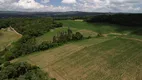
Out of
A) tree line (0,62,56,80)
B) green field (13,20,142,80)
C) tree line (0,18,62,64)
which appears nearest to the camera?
tree line (0,62,56,80)

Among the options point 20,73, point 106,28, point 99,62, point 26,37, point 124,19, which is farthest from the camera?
point 124,19

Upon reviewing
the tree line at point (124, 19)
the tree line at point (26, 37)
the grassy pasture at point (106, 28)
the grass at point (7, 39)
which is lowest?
the grass at point (7, 39)

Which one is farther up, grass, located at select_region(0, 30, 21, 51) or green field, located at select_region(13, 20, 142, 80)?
green field, located at select_region(13, 20, 142, 80)

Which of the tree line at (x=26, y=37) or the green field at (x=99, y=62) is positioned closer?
the green field at (x=99, y=62)

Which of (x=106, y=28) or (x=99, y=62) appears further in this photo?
(x=106, y=28)

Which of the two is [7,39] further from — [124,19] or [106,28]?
[124,19]

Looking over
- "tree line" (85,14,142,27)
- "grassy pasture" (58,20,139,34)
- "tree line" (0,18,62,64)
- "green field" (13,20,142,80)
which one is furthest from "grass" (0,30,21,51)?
"tree line" (85,14,142,27)

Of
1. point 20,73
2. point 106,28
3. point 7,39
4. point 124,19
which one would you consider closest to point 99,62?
point 20,73

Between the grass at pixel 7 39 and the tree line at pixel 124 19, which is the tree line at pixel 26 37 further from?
the tree line at pixel 124 19

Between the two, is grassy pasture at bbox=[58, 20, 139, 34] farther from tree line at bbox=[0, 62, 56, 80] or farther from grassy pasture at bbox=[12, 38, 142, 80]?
tree line at bbox=[0, 62, 56, 80]

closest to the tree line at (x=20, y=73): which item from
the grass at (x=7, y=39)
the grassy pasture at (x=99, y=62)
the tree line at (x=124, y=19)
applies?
the grassy pasture at (x=99, y=62)

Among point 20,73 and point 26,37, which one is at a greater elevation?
point 20,73

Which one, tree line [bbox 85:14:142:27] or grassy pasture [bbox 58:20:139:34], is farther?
tree line [bbox 85:14:142:27]
